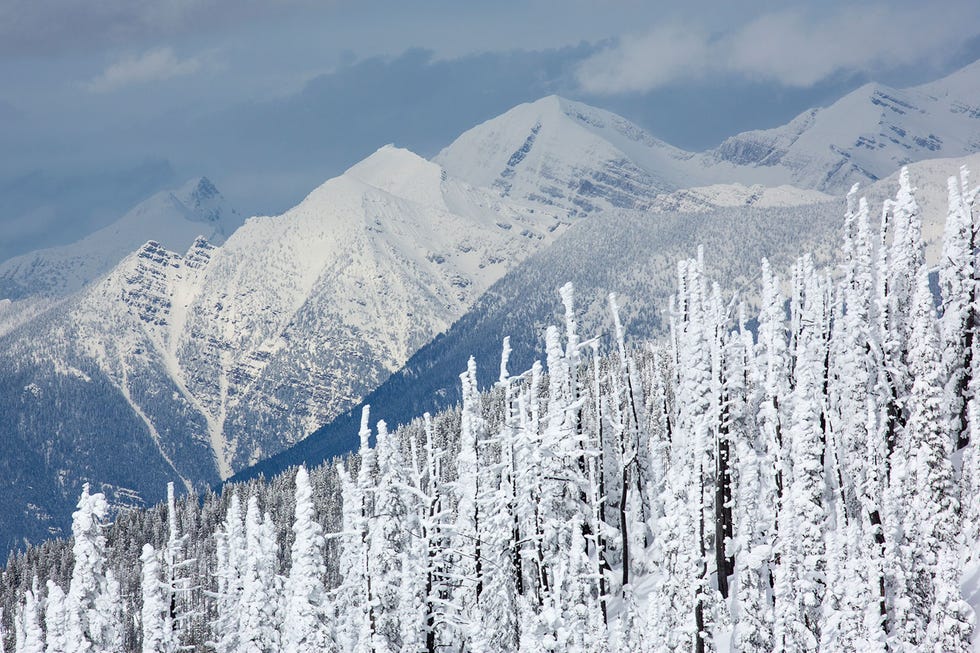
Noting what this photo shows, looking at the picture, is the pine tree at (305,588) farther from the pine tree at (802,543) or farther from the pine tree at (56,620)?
the pine tree at (802,543)

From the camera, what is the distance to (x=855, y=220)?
2675 inches

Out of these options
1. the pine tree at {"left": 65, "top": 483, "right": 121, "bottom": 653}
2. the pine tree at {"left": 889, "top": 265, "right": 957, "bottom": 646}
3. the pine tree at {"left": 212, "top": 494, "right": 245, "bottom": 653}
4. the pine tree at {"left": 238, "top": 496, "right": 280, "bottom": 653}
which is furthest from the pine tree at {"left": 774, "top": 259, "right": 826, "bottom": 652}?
the pine tree at {"left": 212, "top": 494, "right": 245, "bottom": 653}

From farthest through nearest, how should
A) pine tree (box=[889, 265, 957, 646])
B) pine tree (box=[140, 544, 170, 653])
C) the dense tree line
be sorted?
pine tree (box=[140, 544, 170, 653]) < pine tree (box=[889, 265, 957, 646]) < the dense tree line

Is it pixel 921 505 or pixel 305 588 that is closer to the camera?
pixel 305 588

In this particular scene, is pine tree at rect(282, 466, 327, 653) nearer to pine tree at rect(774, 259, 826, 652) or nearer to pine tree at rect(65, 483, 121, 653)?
pine tree at rect(65, 483, 121, 653)

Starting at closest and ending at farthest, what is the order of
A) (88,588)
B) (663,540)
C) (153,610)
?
(663,540) → (88,588) → (153,610)

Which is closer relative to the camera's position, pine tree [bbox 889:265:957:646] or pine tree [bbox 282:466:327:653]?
pine tree [bbox 889:265:957:646]

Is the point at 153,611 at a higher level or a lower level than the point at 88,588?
lower

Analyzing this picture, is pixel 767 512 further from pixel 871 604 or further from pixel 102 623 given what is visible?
pixel 102 623

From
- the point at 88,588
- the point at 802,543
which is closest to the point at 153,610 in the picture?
the point at 88,588

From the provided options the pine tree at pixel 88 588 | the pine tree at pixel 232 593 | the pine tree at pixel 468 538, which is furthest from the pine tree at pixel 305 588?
the pine tree at pixel 232 593

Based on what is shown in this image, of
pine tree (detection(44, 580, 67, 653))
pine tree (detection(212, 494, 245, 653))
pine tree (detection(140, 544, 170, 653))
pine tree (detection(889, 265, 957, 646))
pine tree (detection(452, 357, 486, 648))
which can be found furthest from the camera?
pine tree (detection(212, 494, 245, 653))

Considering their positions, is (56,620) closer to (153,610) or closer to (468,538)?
(153,610)

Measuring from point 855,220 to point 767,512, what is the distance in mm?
24522
